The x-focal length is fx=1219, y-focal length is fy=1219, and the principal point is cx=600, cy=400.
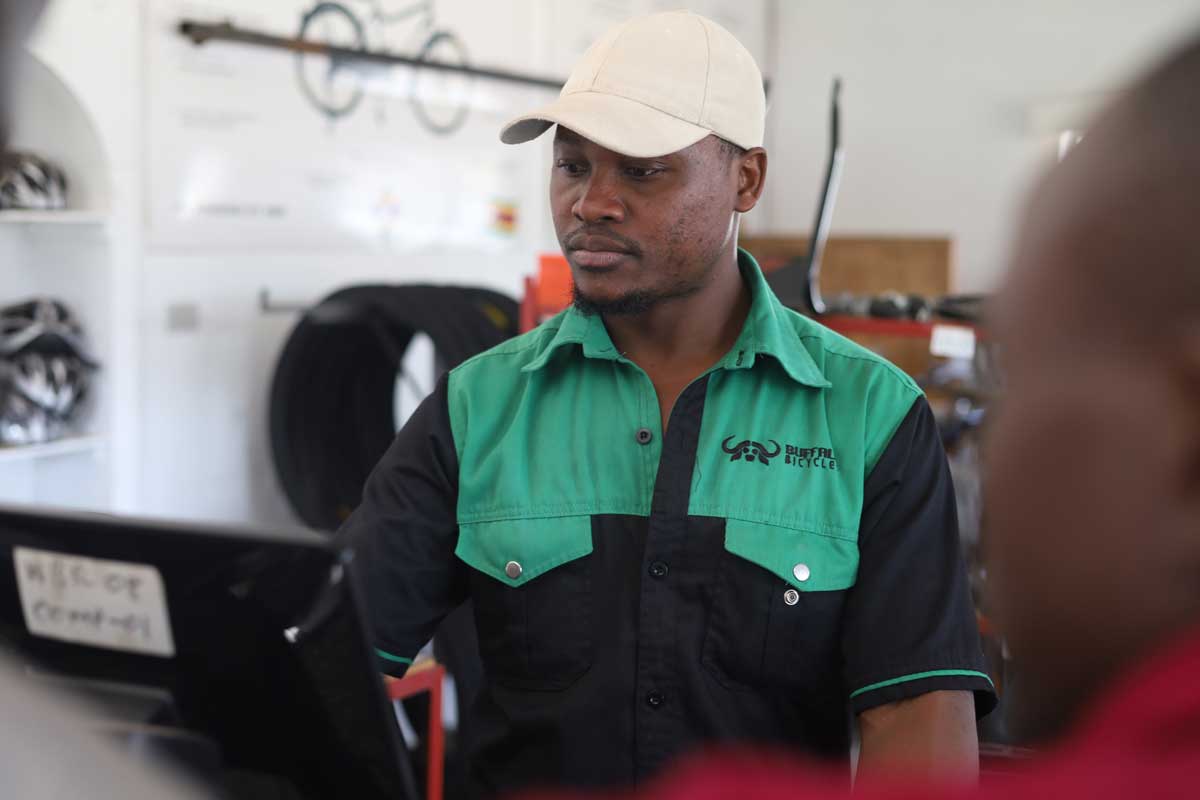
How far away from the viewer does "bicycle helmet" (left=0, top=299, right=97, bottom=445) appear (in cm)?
320

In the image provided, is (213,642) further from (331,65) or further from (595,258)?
(331,65)

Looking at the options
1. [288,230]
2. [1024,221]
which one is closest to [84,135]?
[288,230]

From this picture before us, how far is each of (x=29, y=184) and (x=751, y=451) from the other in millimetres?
2521

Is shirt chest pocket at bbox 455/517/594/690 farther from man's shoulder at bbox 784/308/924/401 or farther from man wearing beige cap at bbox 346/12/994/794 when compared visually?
man's shoulder at bbox 784/308/924/401

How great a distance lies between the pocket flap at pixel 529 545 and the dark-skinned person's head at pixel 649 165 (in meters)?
0.30

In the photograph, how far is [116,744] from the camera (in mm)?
915

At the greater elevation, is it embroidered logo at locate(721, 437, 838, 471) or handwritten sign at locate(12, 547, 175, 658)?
embroidered logo at locate(721, 437, 838, 471)

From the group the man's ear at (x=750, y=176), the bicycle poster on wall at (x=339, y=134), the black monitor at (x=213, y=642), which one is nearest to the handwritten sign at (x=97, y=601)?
the black monitor at (x=213, y=642)

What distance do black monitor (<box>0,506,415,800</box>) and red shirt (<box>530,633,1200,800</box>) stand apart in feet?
1.57

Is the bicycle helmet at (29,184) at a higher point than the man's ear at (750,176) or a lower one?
higher

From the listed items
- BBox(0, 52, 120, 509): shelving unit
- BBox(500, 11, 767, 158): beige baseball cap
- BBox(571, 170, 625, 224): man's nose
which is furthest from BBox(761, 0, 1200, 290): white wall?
BBox(571, 170, 625, 224): man's nose

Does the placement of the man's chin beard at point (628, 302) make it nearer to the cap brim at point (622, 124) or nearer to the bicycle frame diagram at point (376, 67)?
the cap brim at point (622, 124)

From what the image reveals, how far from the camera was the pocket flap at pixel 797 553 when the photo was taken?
1434mm

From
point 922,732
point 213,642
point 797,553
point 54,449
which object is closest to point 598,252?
point 797,553
